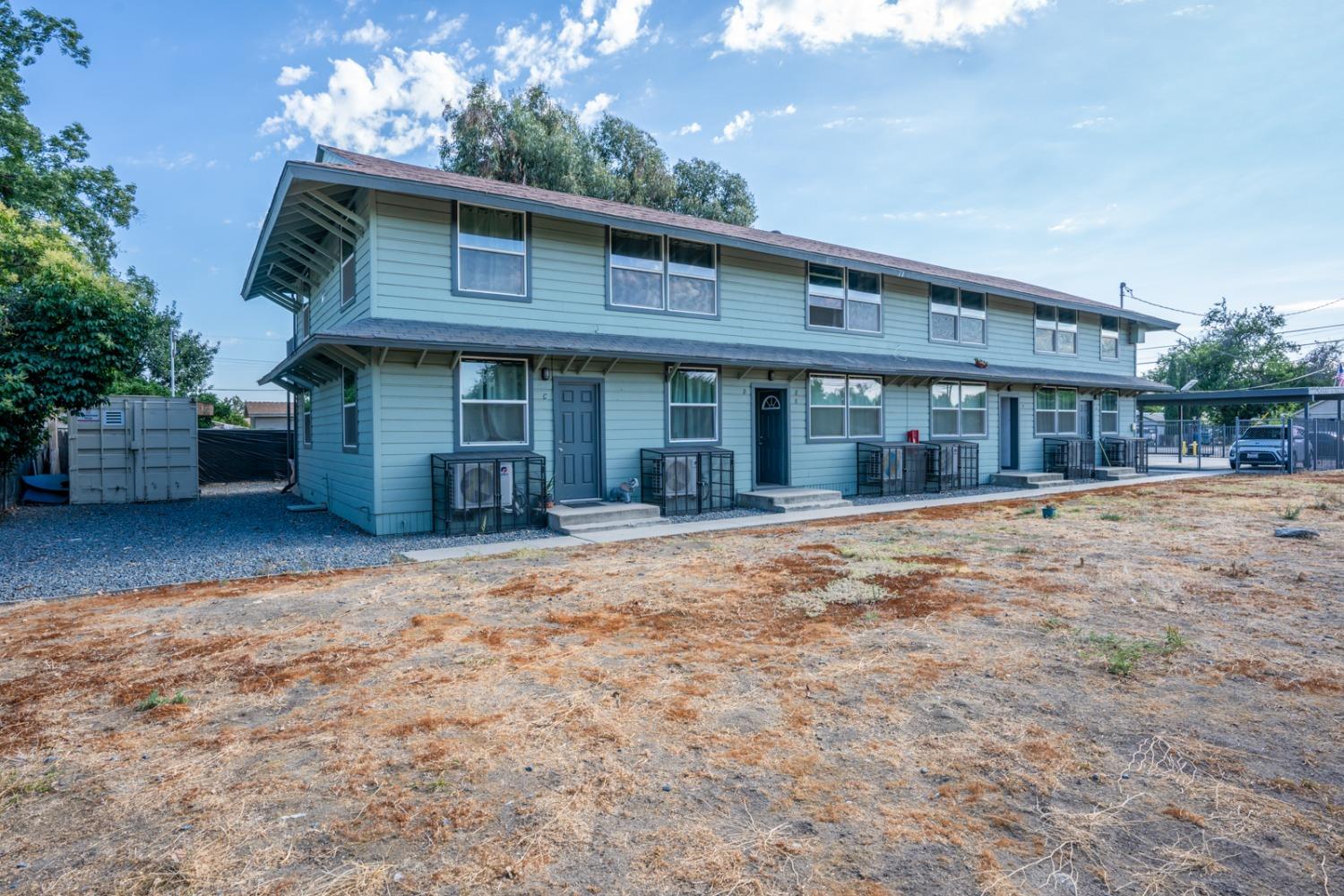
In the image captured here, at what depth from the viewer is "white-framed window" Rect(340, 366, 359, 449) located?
10.2m

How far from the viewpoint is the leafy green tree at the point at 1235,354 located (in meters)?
43.2

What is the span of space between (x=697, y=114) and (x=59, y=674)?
958 inches

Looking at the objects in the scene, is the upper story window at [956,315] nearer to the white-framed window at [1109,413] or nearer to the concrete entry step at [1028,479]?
the concrete entry step at [1028,479]

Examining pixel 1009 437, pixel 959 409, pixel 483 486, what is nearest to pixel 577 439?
pixel 483 486

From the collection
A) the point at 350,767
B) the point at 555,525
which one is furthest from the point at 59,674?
the point at 555,525

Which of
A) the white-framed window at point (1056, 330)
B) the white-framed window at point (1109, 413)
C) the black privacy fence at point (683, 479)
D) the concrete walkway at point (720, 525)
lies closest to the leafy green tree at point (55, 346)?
the concrete walkway at point (720, 525)

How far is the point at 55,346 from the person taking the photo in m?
10.3

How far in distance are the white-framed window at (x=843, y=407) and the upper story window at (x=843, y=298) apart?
3.98 feet

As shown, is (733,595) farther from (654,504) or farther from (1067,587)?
(654,504)

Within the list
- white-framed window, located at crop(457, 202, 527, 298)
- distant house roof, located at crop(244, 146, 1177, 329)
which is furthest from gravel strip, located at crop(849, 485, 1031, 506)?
white-framed window, located at crop(457, 202, 527, 298)

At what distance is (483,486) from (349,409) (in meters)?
3.07

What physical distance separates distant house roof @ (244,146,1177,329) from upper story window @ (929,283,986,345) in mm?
404

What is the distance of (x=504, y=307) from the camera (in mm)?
10266

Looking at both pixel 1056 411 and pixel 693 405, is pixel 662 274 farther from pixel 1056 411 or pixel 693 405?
pixel 1056 411
